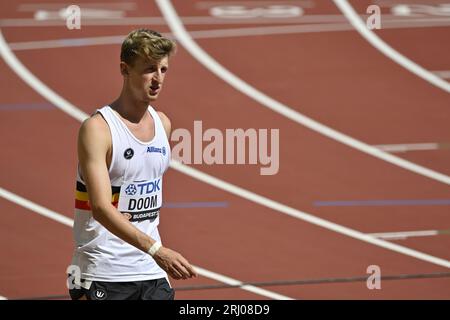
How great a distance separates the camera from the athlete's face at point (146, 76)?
3227 mm

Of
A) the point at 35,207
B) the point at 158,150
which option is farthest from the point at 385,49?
the point at 158,150

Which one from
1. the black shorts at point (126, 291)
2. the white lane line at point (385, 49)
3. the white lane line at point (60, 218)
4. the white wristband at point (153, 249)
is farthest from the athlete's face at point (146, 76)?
the white lane line at point (385, 49)

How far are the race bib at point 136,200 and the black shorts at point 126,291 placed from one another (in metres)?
0.25

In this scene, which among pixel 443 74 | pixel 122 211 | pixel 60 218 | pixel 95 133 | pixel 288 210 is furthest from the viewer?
pixel 443 74

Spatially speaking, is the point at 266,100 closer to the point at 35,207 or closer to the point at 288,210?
the point at 288,210

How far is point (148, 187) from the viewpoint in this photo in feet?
10.8

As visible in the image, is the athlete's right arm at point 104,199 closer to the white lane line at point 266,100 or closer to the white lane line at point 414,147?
the white lane line at point 266,100

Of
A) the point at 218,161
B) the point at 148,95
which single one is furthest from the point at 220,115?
the point at 148,95

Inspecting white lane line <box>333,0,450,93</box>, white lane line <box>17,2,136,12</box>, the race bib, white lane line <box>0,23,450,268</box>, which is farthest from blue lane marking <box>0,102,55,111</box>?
the race bib

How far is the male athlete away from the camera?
3219 mm

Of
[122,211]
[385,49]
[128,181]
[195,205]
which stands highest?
[385,49]

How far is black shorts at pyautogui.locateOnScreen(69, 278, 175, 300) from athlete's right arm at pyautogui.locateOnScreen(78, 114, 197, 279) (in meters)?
0.34

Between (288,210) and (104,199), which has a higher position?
(288,210)

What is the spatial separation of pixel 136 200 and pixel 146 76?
0.45 metres
